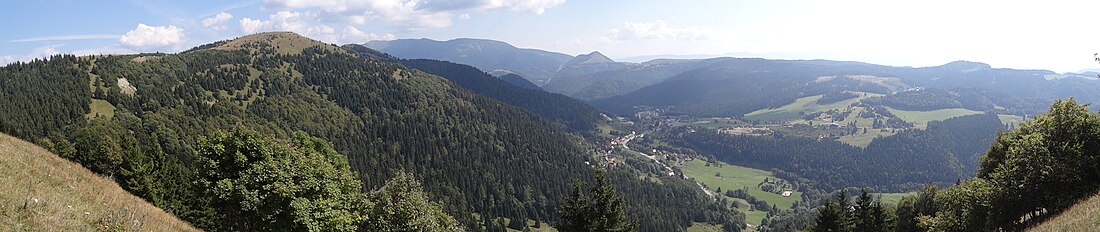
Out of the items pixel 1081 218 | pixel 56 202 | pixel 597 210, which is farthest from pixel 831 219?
pixel 56 202

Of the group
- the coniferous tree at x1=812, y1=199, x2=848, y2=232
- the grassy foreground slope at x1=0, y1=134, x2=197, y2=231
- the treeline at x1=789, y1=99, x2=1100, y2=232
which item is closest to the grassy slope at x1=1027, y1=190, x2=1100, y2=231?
the treeline at x1=789, y1=99, x2=1100, y2=232

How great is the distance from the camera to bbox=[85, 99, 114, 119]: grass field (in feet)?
509

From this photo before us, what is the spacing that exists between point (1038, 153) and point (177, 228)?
155ft

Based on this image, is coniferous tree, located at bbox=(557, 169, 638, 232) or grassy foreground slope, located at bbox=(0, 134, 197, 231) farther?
coniferous tree, located at bbox=(557, 169, 638, 232)

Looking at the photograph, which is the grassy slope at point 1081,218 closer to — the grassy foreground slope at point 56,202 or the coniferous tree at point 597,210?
the coniferous tree at point 597,210

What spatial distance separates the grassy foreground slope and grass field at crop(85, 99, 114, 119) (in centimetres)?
16496

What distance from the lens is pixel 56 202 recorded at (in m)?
19.2

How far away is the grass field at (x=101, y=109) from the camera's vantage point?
155250mm

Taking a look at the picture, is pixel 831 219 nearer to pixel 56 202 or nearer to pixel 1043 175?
pixel 1043 175

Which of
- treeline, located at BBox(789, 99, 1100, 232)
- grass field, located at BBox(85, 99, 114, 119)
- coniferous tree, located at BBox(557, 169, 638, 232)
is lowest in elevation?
grass field, located at BBox(85, 99, 114, 119)

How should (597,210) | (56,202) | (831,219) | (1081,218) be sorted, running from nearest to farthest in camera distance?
(56,202) < (1081,218) < (597,210) < (831,219)

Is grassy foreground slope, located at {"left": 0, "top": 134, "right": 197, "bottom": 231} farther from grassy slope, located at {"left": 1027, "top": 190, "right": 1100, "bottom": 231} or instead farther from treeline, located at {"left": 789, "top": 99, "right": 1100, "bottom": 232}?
treeline, located at {"left": 789, "top": 99, "right": 1100, "bottom": 232}

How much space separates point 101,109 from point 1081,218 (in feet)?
698

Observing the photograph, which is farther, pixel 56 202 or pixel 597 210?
pixel 597 210
